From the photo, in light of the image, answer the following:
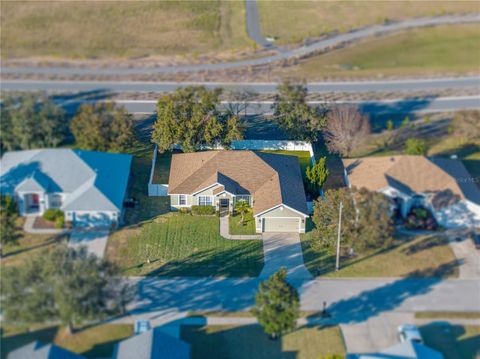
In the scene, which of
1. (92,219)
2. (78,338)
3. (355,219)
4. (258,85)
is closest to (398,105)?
(258,85)

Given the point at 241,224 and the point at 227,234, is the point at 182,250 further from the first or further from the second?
the point at 241,224

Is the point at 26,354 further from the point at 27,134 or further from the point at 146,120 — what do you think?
the point at 146,120

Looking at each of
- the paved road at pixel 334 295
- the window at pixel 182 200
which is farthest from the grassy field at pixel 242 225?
the paved road at pixel 334 295

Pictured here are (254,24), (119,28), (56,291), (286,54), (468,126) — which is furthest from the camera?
(254,24)

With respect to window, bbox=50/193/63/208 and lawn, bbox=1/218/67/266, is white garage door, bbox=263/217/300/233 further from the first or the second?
window, bbox=50/193/63/208

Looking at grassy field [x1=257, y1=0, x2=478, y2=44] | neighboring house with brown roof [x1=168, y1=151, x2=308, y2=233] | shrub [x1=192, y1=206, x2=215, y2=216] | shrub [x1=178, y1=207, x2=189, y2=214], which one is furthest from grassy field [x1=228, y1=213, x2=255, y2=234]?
grassy field [x1=257, y1=0, x2=478, y2=44]

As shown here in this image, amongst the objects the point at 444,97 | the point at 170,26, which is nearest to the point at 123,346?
the point at 444,97

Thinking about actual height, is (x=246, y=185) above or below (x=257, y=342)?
above
